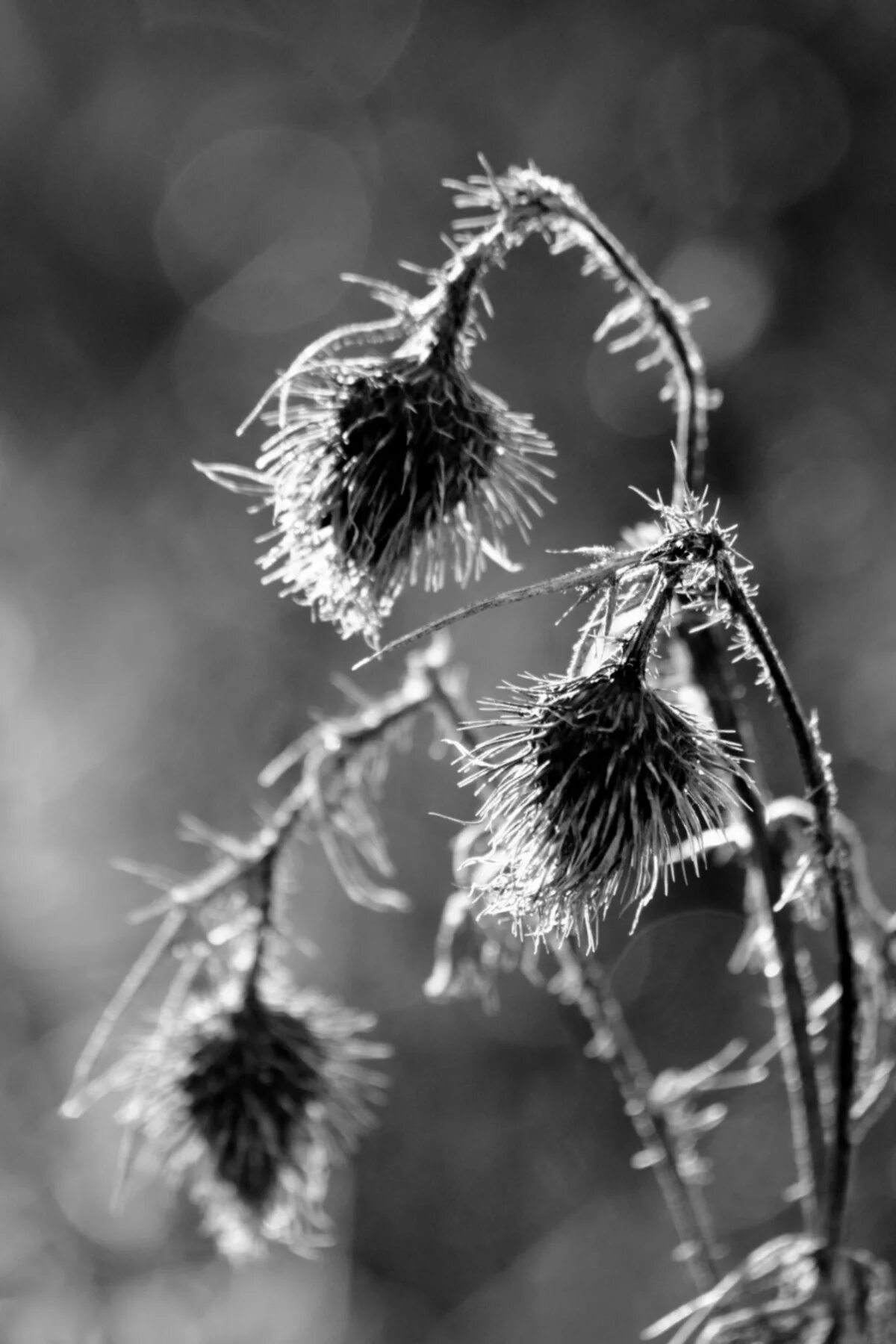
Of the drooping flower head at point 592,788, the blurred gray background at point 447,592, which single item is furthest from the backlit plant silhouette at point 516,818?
the blurred gray background at point 447,592

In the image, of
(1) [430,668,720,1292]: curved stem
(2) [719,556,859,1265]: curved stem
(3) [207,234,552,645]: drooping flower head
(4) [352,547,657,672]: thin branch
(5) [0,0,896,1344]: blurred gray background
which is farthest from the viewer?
(5) [0,0,896,1344]: blurred gray background

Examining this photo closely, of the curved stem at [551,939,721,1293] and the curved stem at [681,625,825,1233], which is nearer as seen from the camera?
the curved stem at [681,625,825,1233]

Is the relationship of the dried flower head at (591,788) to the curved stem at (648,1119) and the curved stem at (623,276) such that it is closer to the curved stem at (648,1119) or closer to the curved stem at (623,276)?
the curved stem at (623,276)

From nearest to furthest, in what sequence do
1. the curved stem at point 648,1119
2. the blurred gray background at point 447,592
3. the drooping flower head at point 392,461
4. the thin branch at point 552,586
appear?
the thin branch at point 552,586
the drooping flower head at point 392,461
the curved stem at point 648,1119
the blurred gray background at point 447,592

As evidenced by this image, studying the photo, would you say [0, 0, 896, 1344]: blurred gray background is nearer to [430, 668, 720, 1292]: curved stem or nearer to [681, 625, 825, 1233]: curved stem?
[430, 668, 720, 1292]: curved stem

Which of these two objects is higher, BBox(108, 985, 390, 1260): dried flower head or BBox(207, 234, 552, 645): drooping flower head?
BBox(207, 234, 552, 645): drooping flower head

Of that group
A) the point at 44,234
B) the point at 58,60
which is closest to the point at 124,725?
the point at 44,234

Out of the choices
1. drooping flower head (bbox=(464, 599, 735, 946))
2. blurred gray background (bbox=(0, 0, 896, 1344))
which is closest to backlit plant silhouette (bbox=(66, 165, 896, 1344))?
drooping flower head (bbox=(464, 599, 735, 946))
